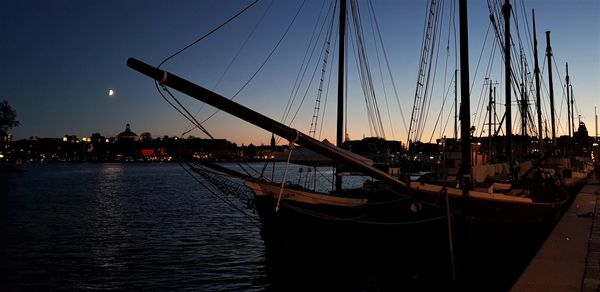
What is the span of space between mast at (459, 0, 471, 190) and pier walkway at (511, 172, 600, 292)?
10.2 feet

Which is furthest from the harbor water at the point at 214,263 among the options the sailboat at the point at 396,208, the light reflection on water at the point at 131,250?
the sailboat at the point at 396,208

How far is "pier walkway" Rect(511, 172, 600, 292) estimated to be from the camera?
8.33m

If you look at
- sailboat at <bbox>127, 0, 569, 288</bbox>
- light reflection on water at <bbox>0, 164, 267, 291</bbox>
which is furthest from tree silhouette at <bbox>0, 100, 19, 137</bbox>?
sailboat at <bbox>127, 0, 569, 288</bbox>

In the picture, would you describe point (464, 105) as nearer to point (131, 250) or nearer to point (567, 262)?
point (567, 262)

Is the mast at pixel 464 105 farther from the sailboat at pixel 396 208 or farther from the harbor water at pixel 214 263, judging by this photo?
the harbor water at pixel 214 263

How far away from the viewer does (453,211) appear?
585 inches

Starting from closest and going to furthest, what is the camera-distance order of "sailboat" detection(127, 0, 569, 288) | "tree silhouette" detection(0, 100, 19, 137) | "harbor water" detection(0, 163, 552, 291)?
1. "sailboat" detection(127, 0, 569, 288)
2. "harbor water" detection(0, 163, 552, 291)
3. "tree silhouette" detection(0, 100, 19, 137)

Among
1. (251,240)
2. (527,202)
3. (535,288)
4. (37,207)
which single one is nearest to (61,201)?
(37,207)

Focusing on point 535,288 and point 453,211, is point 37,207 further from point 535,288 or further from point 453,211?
point 535,288

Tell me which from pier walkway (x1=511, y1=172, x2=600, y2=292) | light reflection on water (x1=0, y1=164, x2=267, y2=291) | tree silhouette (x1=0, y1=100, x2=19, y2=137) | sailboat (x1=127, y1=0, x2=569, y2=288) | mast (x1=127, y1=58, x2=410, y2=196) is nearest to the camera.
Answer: pier walkway (x1=511, y1=172, x2=600, y2=292)

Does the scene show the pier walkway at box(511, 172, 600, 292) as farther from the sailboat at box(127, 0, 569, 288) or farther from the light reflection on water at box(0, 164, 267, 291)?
the light reflection on water at box(0, 164, 267, 291)

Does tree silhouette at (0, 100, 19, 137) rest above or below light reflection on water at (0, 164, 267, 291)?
above

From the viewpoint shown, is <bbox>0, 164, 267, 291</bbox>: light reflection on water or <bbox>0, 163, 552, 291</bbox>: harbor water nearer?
<bbox>0, 163, 552, 291</bbox>: harbor water

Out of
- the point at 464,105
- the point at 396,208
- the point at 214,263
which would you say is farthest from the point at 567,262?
the point at 214,263
